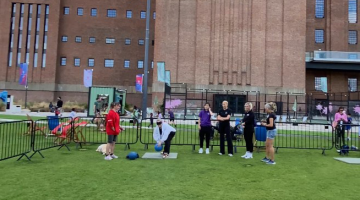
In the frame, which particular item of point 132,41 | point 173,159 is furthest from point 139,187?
point 132,41

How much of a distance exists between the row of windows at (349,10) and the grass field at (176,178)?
1774 inches

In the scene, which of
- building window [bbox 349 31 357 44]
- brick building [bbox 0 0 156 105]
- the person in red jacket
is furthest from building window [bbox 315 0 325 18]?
the person in red jacket

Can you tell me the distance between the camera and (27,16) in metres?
48.9

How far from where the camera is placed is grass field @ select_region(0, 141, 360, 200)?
5191mm

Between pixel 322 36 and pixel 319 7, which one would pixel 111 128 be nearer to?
pixel 322 36

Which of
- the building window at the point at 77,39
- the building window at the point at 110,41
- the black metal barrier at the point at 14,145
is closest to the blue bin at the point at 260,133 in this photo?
the black metal barrier at the point at 14,145

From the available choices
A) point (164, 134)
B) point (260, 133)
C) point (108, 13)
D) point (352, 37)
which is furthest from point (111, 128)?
point (352, 37)

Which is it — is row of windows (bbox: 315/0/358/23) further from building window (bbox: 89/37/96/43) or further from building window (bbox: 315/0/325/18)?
building window (bbox: 89/37/96/43)

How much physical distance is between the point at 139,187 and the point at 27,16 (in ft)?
176

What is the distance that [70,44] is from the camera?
49781 millimetres

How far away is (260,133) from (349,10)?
153 feet

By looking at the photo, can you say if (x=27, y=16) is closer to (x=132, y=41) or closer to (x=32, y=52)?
(x=32, y=52)

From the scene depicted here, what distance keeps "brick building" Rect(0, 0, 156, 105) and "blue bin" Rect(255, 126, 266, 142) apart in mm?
40768

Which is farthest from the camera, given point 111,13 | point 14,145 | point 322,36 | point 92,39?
point 111,13
